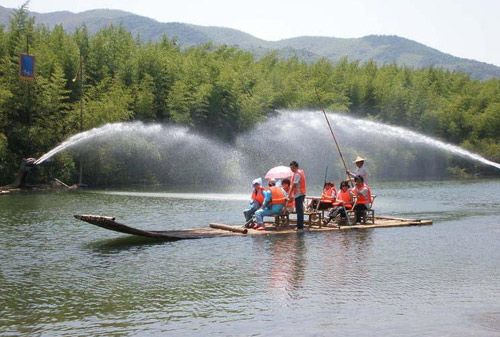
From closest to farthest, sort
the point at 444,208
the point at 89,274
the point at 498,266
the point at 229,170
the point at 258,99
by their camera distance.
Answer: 1. the point at 89,274
2. the point at 498,266
3. the point at 444,208
4. the point at 229,170
5. the point at 258,99

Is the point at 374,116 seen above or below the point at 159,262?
above

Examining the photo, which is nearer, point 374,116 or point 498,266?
point 498,266

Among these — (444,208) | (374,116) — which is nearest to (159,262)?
(444,208)

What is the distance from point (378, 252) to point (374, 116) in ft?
231

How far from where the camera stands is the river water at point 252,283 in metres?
12.9

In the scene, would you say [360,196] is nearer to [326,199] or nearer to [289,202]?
[326,199]

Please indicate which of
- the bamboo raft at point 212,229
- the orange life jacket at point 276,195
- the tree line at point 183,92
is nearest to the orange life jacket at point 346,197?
the bamboo raft at point 212,229

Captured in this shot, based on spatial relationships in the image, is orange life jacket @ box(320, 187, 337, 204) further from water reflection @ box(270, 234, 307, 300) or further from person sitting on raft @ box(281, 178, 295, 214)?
water reflection @ box(270, 234, 307, 300)

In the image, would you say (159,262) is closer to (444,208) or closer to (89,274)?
(89,274)

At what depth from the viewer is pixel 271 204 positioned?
971 inches

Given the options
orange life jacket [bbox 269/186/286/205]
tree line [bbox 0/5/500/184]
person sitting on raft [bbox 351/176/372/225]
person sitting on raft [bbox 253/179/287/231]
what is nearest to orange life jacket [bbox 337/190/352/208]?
person sitting on raft [bbox 351/176/372/225]

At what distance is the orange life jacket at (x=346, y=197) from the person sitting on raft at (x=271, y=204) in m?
2.89

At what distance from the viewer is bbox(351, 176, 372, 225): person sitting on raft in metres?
26.0

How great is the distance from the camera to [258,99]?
72.1 metres
